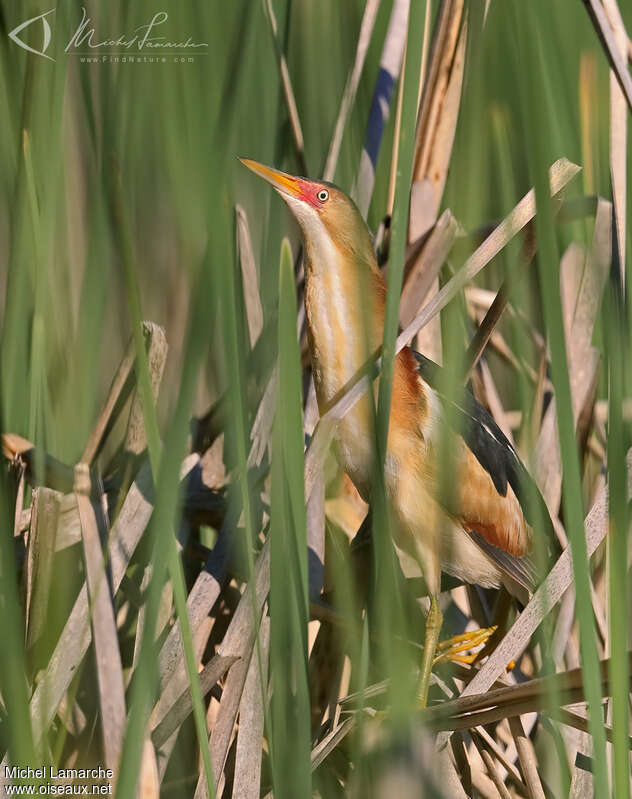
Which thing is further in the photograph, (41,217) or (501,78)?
(501,78)

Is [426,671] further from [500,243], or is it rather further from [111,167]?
[111,167]

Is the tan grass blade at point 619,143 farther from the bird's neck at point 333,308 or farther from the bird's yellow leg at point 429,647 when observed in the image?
the bird's yellow leg at point 429,647

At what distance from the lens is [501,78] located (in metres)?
1.46

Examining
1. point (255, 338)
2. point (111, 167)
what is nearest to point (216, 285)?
point (111, 167)

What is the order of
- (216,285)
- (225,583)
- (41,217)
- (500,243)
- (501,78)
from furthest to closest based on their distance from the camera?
(501,78), (225,583), (41,217), (500,243), (216,285)

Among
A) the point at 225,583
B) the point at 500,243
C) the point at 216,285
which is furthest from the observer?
the point at 225,583

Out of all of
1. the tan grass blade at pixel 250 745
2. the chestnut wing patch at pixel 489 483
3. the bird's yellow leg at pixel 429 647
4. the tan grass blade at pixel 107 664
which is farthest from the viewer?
the chestnut wing patch at pixel 489 483

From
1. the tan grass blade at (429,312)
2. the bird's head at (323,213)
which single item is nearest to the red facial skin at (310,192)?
the bird's head at (323,213)

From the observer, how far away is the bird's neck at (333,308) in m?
1.27

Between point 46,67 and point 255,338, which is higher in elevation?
point 46,67

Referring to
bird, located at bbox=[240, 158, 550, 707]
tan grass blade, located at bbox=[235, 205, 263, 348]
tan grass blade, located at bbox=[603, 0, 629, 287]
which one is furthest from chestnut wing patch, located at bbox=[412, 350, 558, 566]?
tan grass blade, located at bbox=[603, 0, 629, 287]

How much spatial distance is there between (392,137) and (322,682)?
3.04 ft

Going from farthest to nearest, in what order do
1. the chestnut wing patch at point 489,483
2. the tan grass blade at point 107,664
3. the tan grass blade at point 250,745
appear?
the chestnut wing patch at point 489,483 → the tan grass blade at point 250,745 → the tan grass blade at point 107,664

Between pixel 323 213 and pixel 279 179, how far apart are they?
0.09 meters
